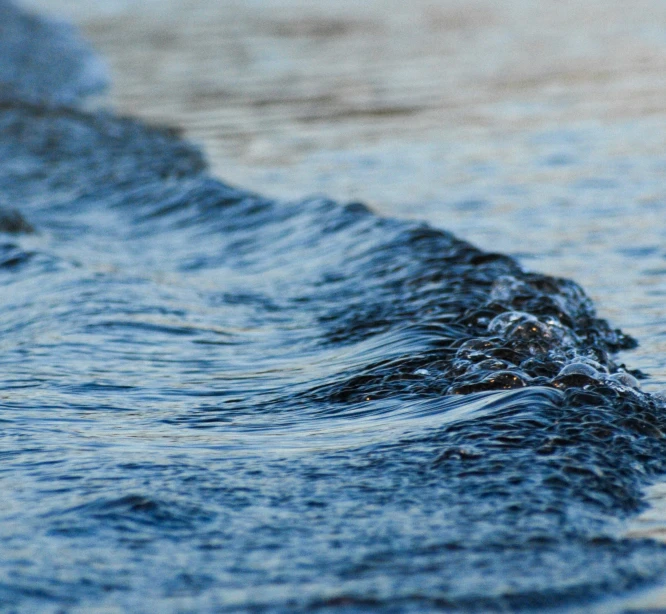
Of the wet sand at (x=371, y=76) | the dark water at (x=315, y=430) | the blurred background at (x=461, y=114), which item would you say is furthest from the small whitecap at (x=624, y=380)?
the wet sand at (x=371, y=76)

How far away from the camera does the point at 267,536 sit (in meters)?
3.22

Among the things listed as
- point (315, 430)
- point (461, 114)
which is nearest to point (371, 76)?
point (461, 114)

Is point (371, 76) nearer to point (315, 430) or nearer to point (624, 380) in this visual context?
point (624, 380)

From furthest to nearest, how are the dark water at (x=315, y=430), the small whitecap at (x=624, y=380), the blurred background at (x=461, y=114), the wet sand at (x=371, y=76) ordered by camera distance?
the wet sand at (x=371, y=76), the blurred background at (x=461, y=114), the small whitecap at (x=624, y=380), the dark water at (x=315, y=430)

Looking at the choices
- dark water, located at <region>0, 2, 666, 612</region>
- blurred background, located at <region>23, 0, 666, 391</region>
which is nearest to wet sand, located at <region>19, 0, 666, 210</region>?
blurred background, located at <region>23, 0, 666, 391</region>

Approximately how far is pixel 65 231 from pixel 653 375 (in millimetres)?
4822

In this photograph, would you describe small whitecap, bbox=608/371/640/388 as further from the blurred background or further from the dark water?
the blurred background

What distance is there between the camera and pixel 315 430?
13.6 feet

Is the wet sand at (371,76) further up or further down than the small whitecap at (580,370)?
further up

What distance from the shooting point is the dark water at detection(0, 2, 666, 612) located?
3.00 meters

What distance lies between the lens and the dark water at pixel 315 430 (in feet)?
9.84

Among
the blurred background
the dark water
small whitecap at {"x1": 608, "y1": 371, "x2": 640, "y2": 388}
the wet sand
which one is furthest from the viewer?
the wet sand

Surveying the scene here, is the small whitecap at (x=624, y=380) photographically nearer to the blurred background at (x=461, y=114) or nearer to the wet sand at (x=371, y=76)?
the blurred background at (x=461, y=114)

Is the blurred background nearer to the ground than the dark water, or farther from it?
farther from it
